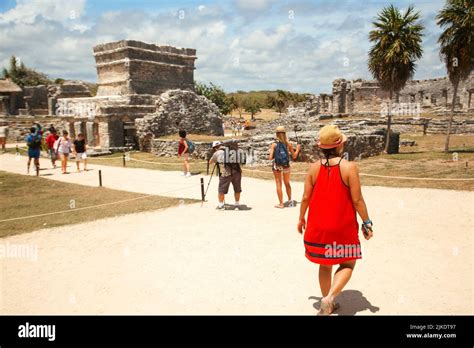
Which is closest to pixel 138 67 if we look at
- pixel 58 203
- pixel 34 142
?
pixel 34 142

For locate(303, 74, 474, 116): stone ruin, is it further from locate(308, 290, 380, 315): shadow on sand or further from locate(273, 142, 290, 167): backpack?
locate(308, 290, 380, 315): shadow on sand

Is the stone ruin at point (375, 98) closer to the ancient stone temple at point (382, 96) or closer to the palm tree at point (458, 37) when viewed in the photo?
the ancient stone temple at point (382, 96)

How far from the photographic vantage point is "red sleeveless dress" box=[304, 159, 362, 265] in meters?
4.11

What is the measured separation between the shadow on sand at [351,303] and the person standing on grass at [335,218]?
0.21 meters

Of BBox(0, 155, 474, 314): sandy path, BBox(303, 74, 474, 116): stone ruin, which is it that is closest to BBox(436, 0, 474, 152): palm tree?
BBox(0, 155, 474, 314): sandy path

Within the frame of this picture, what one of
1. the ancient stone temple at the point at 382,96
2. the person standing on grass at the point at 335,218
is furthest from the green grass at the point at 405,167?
the ancient stone temple at the point at 382,96

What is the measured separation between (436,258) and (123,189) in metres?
9.13

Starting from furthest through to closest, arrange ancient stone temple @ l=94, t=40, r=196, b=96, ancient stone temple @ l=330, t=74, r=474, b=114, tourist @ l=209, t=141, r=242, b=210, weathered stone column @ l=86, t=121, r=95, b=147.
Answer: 1. ancient stone temple @ l=330, t=74, r=474, b=114
2. ancient stone temple @ l=94, t=40, r=196, b=96
3. weathered stone column @ l=86, t=121, r=95, b=147
4. tourist @ l=209, t=141, r=242, b=210

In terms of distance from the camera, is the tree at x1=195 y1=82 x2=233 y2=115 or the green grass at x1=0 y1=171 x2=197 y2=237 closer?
the green grass at x1=0 y1=171 x2=197 y2=237

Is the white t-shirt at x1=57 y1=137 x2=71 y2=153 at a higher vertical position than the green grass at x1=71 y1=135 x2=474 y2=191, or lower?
higher

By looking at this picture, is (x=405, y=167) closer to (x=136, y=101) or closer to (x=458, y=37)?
(x=458, y=37)

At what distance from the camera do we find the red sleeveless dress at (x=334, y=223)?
13.5 ft
